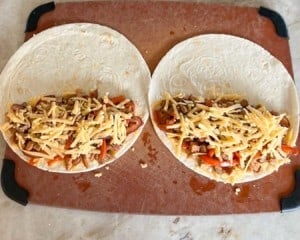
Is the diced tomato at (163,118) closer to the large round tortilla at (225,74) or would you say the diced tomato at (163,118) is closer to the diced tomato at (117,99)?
the large round tortilla at (225,74)

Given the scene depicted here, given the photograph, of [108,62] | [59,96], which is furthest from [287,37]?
[59,96]

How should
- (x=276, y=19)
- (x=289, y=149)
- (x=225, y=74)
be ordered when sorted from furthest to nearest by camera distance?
(x=276, y=19) → (x=225, y=74) → (x=289, y=149)

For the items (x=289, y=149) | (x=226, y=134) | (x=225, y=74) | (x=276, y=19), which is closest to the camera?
(x=226, y=134)

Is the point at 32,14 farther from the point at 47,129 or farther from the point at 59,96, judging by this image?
the point at 47,129

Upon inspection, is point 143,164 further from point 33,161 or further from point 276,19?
point 276,19

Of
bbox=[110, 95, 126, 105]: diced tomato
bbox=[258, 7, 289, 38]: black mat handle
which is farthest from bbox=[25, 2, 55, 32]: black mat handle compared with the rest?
bbox=[258, 7, 289, 38]: black mat handle

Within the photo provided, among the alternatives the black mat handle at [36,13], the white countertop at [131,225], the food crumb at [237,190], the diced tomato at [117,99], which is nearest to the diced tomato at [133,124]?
the diced tomato at [117,99]

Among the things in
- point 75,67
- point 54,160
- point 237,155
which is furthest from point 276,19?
point 54,160
